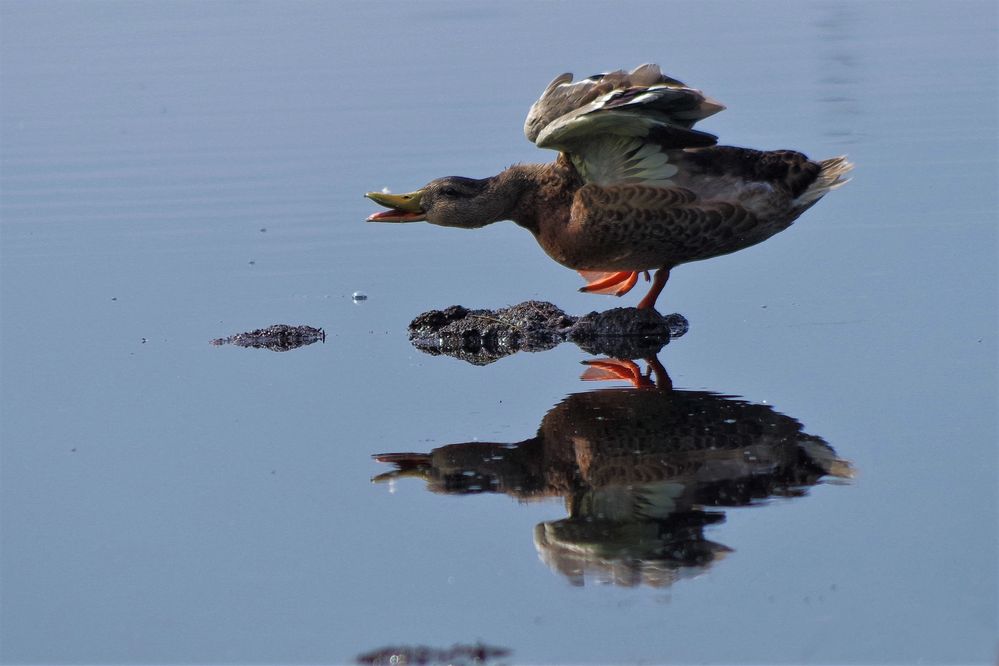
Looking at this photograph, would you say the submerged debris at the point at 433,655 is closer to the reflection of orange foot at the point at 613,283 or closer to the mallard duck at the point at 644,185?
the mallard duck at the point at 644,185

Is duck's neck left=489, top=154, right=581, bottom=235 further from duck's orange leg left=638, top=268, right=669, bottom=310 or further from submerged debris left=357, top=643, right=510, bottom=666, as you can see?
submerged debris left=357, top=643, right=510, bottom=666

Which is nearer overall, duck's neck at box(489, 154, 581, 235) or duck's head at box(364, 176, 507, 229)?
duck's neck at box(489, 154, 581, 235)

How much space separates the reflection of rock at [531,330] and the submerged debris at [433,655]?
10.5 feet

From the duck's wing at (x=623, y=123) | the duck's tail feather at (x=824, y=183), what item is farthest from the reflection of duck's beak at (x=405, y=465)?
the duck's tail feather at (x=824, y=183)

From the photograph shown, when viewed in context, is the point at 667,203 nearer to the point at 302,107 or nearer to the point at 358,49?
the point at 302,107

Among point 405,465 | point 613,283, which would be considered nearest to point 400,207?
point 613,283

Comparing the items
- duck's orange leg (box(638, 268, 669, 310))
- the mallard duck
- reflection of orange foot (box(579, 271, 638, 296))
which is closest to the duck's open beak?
the mallard duck

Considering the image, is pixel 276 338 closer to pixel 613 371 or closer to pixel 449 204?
pixel 449 204

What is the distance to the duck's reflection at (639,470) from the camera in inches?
201

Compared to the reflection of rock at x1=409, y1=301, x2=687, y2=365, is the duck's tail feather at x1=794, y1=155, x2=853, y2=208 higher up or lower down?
higher up

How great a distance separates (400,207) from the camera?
859 cm

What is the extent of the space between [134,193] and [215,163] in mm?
935

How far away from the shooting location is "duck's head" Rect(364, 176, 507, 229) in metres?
8.38

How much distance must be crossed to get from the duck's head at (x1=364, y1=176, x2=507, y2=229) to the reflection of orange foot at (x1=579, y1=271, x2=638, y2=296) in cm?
68
